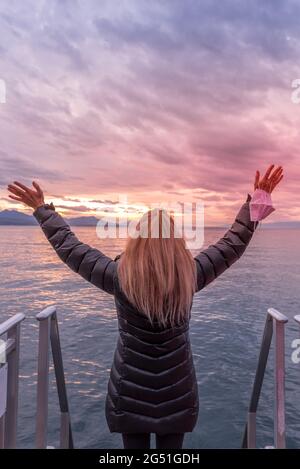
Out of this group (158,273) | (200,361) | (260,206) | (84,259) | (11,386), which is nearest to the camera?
(158,273)

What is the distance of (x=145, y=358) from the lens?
1.96 m

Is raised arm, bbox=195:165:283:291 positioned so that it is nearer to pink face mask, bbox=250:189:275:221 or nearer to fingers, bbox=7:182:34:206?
pink face mask, bbox=250:189:275:221

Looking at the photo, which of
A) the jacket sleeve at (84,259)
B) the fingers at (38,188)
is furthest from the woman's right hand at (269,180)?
the fingers at (38,188)

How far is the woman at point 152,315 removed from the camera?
1877 mm

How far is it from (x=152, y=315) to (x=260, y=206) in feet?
3.01

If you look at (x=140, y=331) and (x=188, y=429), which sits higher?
(x=140, y=331)

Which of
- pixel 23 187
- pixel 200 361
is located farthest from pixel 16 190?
pixel 200 361

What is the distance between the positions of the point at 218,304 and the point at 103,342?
7.97m

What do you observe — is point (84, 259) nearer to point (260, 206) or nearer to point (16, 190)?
point (16, 190)

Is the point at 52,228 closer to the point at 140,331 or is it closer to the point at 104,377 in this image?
the point at 140,331

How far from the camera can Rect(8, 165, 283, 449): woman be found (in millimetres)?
1877

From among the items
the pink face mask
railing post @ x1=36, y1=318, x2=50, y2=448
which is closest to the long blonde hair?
the pink face mask
